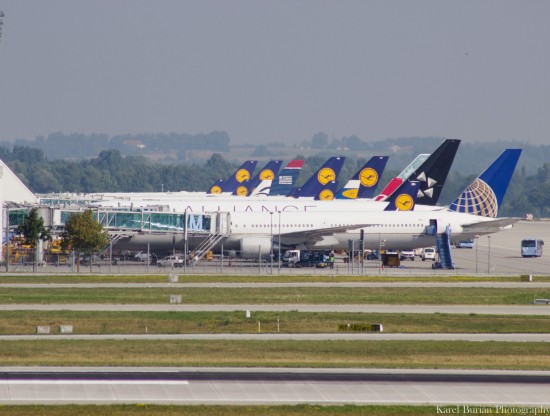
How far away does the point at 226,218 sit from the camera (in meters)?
95.8

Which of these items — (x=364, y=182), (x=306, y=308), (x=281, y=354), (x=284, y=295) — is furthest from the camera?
(x=364, y=182)

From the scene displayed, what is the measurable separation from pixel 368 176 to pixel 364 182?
0.89 m

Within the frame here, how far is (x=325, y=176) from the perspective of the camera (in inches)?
5758

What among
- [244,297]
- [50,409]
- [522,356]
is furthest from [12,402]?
[244,297]

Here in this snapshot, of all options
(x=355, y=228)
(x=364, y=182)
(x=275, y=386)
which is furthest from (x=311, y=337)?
(x=364, y=182)

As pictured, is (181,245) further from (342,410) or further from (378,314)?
(342,410)

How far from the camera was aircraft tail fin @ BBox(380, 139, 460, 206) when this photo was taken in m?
112

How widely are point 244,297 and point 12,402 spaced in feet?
107

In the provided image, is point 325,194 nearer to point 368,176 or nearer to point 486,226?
point 368,176

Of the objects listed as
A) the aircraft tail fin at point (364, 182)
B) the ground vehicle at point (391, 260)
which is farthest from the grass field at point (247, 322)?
the aircraft tail fin at point (364, 182)

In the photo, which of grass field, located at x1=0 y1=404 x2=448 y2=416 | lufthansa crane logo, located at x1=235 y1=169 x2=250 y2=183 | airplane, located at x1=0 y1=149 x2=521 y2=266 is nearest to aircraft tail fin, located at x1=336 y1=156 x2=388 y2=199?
lufthansa crane logo, located at x1=235 y1=169 x2=250 y2=183

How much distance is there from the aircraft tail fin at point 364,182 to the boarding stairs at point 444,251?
146 ft

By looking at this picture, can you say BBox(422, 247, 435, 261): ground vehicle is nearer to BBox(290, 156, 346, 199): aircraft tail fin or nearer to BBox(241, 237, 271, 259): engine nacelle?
BBox(241, 237, 271, 259): engine nacelle

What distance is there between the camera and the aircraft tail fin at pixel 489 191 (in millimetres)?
105062
